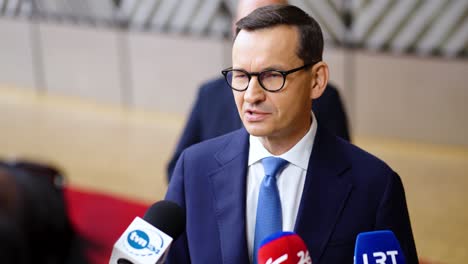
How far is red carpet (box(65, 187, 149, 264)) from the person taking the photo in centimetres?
409

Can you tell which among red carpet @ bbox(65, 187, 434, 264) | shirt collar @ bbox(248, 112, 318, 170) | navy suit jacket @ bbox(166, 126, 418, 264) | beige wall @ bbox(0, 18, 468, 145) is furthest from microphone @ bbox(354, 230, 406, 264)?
beige wall @ bbox(0, 18, 468, 145)

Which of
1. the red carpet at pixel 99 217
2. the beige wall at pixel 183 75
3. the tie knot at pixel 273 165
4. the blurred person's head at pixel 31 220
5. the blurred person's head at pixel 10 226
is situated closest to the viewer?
the tie knot at pixel 273 165

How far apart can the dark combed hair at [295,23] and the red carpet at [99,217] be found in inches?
104

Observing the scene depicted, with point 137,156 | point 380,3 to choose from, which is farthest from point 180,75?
point 380,3

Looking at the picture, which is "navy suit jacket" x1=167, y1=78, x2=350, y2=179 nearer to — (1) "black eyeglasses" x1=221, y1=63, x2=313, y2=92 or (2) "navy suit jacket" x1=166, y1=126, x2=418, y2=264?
(2) "navy suit jacket" x1=166, y1=126, x2=418, y2=264

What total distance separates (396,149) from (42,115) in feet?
9.66

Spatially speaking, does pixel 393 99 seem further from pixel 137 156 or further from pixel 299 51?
pixel 299 51

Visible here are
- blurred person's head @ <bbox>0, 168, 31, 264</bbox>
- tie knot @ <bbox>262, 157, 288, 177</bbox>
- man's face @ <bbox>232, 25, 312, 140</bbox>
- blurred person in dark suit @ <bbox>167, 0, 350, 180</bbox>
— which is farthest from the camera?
blurred person in dark suit @ <bbox>167, 0, 350, 180</bbox>

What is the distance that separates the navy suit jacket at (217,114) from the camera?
228 cm

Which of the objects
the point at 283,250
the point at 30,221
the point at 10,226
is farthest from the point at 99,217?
the point at 283,250

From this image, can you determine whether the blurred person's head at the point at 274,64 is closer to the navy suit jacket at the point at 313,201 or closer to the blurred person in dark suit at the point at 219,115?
the navy suit jacket at the point at 313,201

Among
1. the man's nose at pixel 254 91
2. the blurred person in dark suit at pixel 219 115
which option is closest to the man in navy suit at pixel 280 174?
the man's nose at pixel 254 91

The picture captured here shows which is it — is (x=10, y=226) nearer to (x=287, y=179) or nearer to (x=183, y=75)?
(x=287, y=179)

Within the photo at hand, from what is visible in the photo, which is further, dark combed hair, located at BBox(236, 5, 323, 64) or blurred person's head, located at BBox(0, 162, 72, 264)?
blurred person's head, located at BBox(0, 162, 72, 264)
